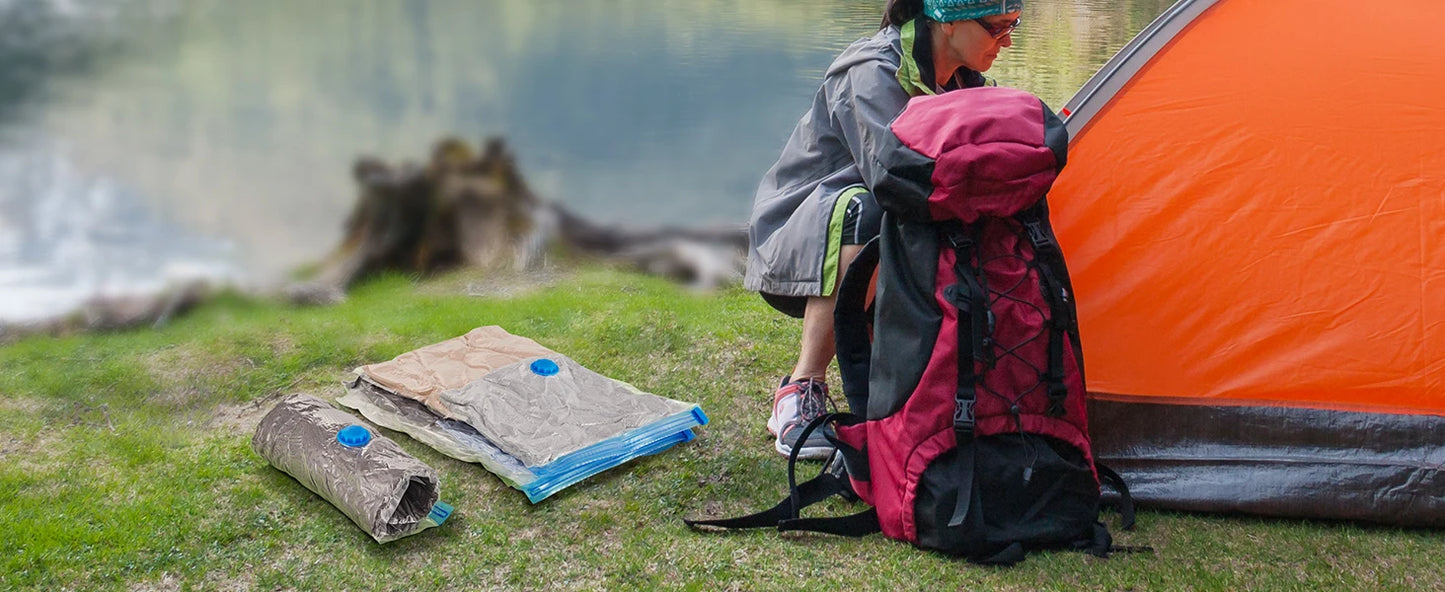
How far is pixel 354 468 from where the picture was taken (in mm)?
2254

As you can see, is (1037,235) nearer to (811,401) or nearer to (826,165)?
(826,165)

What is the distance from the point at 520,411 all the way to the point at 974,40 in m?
1.34

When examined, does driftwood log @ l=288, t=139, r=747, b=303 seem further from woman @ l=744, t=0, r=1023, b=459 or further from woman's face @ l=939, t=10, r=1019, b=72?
woman's face @ l=939, t=10, r=1019, b=72

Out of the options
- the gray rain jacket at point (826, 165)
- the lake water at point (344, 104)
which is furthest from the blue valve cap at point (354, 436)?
the lake water at point (344, 104)

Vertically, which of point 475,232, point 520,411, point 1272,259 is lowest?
point 475,232

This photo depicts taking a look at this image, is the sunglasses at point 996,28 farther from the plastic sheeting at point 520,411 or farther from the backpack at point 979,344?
the plastic sheeting at point 520,411

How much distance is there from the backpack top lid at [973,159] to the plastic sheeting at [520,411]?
0.87 metres

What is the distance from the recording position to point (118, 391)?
3.01 meters

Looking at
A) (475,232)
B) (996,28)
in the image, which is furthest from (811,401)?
(475,232)

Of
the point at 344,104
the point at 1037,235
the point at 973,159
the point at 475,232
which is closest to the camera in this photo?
the point at 973,159

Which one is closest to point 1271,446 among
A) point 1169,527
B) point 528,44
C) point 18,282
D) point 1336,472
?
point 1336,472

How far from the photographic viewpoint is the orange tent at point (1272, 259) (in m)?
2.13

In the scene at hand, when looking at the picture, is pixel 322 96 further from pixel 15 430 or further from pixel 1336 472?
pixel 1336 472

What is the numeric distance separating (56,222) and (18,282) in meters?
0.80
